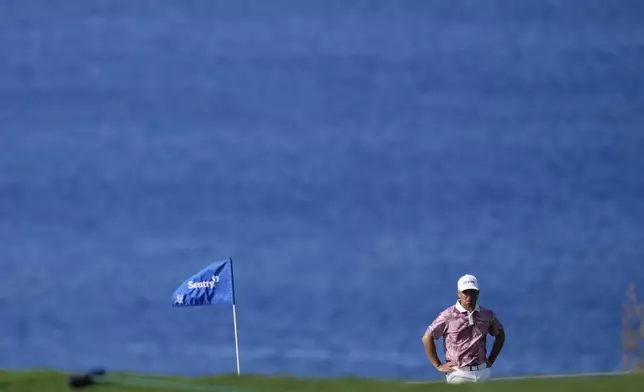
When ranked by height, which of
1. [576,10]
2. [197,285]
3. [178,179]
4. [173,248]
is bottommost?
[197,285]

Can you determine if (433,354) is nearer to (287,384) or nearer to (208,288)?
(208,288)

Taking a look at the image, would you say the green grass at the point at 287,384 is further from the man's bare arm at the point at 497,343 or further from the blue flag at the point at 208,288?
the blue flag at the point at 208,288

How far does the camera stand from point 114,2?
11.0 meters

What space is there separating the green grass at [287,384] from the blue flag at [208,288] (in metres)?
5.87

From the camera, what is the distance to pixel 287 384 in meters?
2.67

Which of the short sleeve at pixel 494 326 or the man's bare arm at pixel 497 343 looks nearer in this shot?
the short sleeve at pixel 494 326

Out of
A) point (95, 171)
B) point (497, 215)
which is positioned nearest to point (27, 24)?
point (95, 171)

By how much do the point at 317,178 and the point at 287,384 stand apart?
8.11 meters

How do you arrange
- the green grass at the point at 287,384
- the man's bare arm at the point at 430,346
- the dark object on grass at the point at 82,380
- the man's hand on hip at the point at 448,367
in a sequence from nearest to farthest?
the green grass at the point at 287,384, the dark object on grass at the point at 82,380, the man's hand on hip at the point at 448,367, the man's bare arm at the point at 430,346

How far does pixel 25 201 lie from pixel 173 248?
1685 millimetres

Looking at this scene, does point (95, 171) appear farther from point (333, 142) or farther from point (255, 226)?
point (333, 142)

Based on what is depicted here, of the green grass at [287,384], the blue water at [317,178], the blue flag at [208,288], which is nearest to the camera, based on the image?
the green grass at [287,384]

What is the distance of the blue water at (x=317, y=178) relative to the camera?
34.6 feet

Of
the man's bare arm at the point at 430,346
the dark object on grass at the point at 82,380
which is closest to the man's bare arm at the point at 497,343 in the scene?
the man's bare arm at the point at 430,346
